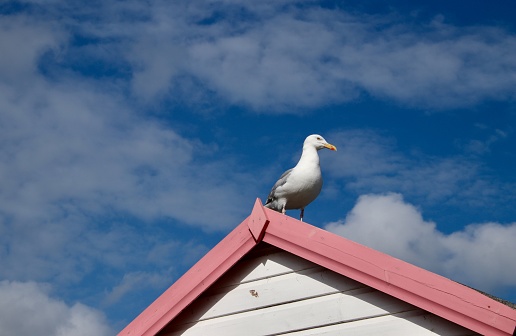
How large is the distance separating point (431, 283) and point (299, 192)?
16.8 feet

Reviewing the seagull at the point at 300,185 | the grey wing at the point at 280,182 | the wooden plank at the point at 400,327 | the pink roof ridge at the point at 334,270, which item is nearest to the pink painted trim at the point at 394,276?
the pink roof ridge at the point at 334,270

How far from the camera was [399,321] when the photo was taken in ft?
16.9

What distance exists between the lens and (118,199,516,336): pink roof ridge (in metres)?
4.79

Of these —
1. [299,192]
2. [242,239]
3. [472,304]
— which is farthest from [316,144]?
[472,304]

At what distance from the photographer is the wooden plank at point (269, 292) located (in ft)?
17.7

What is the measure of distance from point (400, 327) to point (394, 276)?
0.40 m

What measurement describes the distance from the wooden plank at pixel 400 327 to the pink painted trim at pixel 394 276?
164mm

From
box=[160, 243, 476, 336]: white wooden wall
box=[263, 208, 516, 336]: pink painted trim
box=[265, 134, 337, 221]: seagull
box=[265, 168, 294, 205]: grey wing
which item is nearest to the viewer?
box=[263, 208, 516, 336]: pink painted trim

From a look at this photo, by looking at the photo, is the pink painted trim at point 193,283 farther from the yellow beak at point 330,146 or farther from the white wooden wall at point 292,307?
the yellow beak at point 330,146

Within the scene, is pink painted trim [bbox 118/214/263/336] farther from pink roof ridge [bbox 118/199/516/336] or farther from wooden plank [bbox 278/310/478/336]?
wooden plank [bbox 278/310/478/336]

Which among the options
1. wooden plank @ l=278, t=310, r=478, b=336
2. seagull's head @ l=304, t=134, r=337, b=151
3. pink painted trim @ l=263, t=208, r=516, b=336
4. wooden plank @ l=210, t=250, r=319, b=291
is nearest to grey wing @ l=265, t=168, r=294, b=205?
seagull's head @ l=304, t=134, r=337, b=151

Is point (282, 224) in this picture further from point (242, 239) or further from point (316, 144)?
point (316, 144)

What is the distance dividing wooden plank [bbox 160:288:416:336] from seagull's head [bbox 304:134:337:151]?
5.47 m

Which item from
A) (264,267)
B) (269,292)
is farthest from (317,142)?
(269,292)
